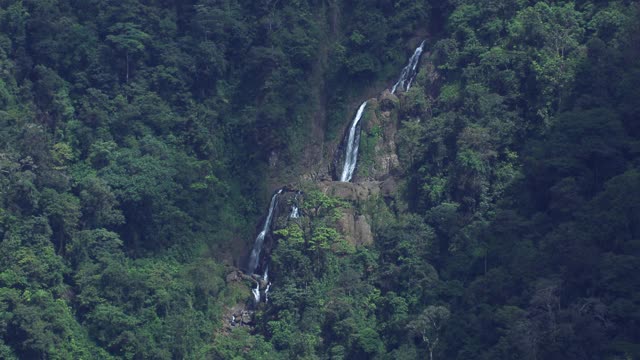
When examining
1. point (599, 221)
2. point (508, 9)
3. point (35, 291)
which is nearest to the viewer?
point (599, 221)

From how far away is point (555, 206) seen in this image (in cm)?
5516

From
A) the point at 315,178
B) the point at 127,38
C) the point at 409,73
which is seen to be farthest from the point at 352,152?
the point at 127,38

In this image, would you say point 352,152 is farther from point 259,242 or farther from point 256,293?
point 256,293

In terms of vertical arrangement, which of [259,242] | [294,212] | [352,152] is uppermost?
[352,152]

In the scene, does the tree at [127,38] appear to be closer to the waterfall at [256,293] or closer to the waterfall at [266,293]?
the waterfall at [256,293]

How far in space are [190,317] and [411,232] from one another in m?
8.49

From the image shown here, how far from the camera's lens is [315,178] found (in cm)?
6556

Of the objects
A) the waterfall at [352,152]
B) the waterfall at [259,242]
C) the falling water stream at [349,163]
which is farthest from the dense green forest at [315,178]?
the waterfall at [352,152]

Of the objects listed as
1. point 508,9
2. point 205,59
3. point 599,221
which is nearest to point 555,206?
point 599,221

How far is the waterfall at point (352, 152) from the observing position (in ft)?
212

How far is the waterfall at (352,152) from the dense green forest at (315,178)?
32.7 inches

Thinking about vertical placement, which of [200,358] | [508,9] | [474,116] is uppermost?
[508,9]

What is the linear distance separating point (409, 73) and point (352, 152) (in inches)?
154

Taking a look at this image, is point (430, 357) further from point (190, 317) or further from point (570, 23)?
point (570, 23)
